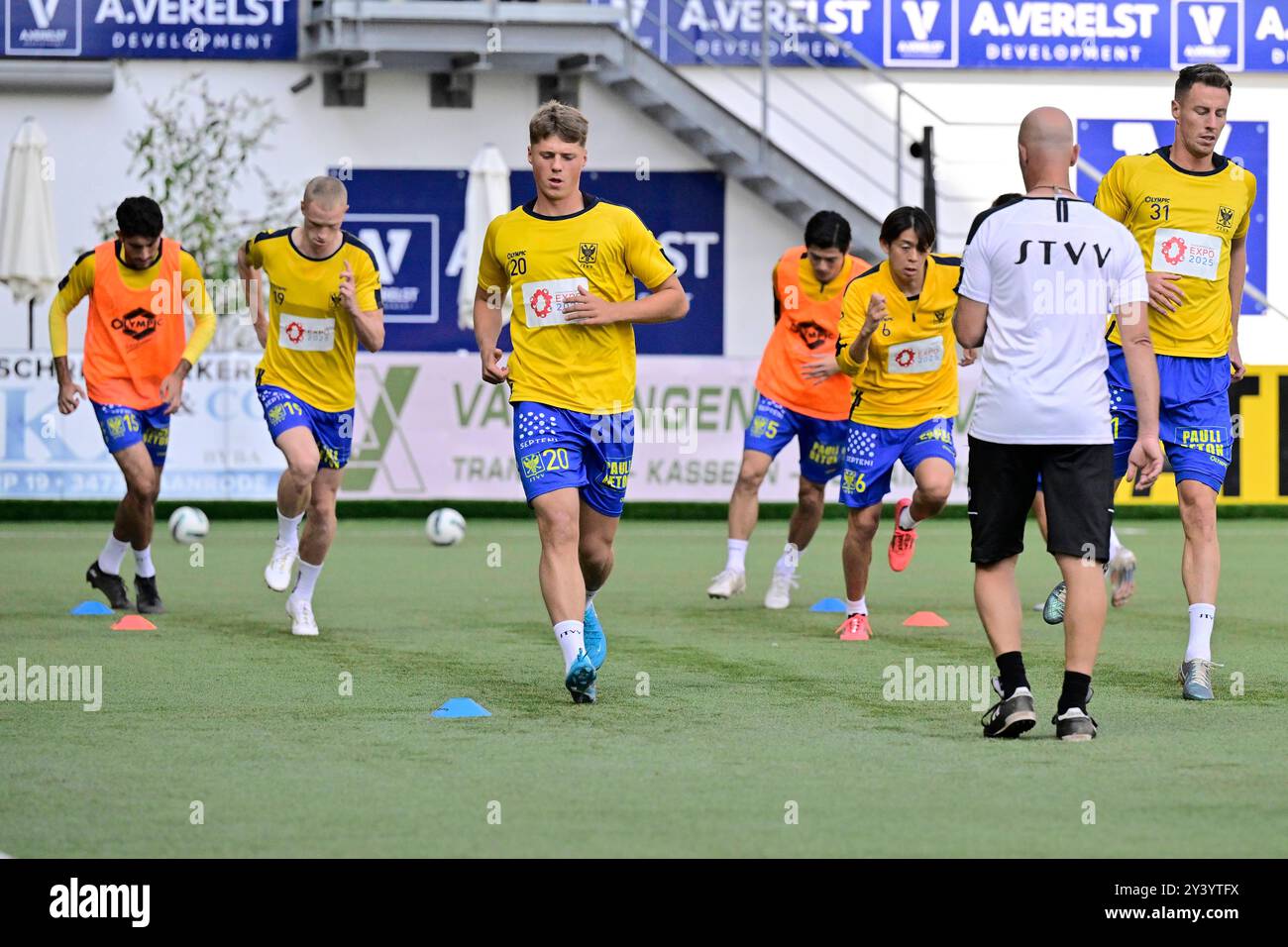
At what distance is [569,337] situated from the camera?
27.2 ft

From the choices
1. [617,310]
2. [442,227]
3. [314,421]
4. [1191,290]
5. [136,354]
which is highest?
[442,227]

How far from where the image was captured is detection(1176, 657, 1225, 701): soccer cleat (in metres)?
8.25

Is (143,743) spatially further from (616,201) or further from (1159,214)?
(616,201)

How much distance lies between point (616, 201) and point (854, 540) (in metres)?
16.1

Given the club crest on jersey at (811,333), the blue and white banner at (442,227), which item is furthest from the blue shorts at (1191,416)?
the blue and white banner at (442,227)

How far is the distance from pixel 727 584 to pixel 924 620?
149cm

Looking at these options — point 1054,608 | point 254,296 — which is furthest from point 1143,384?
point 254,296

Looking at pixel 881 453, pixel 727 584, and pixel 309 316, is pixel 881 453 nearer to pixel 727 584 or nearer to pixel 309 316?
pixel 727 584

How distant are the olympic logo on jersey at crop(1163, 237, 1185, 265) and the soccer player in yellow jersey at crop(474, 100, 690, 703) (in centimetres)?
201

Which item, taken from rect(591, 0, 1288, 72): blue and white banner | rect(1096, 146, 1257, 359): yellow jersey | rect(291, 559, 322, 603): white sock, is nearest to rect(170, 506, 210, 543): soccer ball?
rect(291, 559, 322, 603): white sock

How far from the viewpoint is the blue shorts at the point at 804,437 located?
12375mm

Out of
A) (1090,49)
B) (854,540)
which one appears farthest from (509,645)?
(1090,49)

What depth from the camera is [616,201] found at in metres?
26.6
